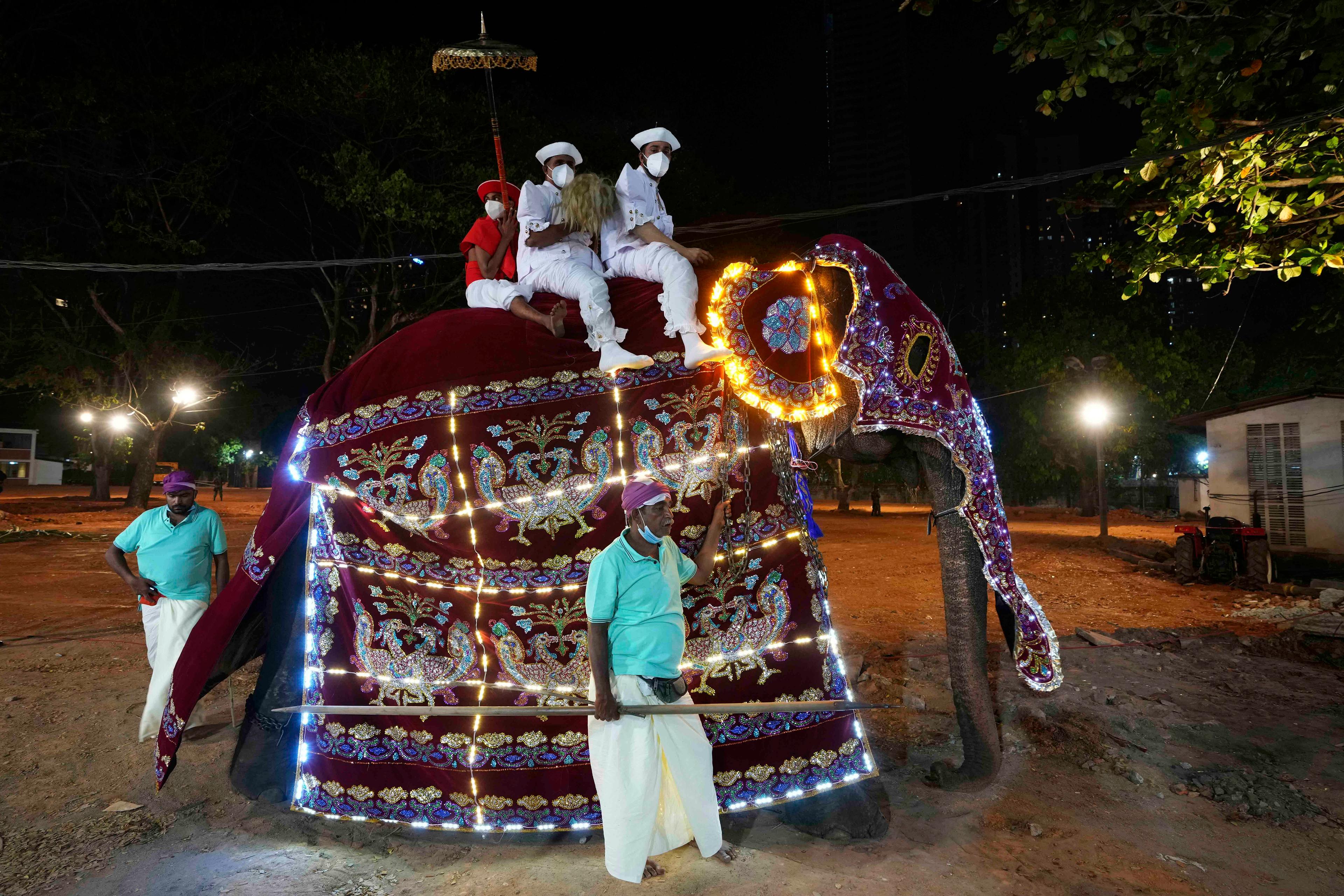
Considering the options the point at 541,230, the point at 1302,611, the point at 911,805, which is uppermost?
the point at 541,230

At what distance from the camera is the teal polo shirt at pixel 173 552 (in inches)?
211

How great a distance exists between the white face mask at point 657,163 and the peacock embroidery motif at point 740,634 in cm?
230

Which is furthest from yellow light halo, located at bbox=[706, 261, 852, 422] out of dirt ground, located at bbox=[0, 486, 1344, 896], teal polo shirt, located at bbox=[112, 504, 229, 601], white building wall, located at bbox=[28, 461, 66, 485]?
white building wall, located at bbox=[28, 461, 66, 485]

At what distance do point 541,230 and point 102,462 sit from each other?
1150 inches

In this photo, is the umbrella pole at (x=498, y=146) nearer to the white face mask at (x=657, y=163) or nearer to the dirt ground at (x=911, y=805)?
the white face mask at (x=657, y=163)

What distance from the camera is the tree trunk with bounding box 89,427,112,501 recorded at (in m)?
26.5

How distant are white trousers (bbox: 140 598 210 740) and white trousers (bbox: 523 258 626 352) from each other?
335 cm

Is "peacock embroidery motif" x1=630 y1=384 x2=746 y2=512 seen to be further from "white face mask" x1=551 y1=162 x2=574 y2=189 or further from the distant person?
the distant person

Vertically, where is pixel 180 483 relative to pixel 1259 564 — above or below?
above

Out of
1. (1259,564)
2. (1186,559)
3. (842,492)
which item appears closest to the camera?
(1259,564)

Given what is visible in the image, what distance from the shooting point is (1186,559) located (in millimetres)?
12461

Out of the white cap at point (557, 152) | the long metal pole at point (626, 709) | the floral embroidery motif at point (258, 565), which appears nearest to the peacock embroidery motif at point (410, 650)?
the long metal pole at point (626, 709)

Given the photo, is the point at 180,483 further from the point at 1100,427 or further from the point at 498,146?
the point at 1100,427

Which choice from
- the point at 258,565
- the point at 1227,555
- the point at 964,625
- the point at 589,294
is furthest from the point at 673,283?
the point at 1227,555
